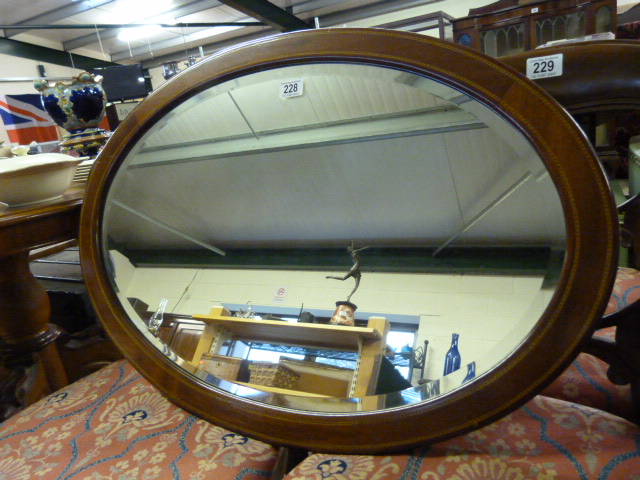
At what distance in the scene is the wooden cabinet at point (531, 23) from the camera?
2930mm

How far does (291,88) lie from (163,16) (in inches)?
212

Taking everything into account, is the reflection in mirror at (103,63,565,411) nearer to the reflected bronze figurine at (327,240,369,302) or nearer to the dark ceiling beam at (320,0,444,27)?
the reflected bronze figurine at (327,240,369,302)

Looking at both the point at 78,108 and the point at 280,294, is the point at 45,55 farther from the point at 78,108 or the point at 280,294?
the point at 280,294

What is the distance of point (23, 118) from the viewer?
5.45 m

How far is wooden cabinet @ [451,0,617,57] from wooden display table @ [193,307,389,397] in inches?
111

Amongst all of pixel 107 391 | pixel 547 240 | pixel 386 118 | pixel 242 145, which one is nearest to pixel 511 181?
pixel 547 240

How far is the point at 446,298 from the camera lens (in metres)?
0.59

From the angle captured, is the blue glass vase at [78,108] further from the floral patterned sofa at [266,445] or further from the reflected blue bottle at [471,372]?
the reflected blue bottle at [471,372]

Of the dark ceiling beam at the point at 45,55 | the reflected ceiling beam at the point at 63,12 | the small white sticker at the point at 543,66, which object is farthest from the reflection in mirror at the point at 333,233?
the dark ceiling beam at the point at 45,55

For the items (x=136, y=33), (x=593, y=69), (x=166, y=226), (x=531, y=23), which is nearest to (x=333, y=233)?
(x=166, y=226)

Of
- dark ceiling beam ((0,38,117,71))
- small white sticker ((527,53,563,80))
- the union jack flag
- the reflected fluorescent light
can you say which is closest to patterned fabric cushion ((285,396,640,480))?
small white sticker ((527,53,563,80))

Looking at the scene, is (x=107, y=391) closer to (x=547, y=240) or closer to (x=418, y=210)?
(x=418, y=210)

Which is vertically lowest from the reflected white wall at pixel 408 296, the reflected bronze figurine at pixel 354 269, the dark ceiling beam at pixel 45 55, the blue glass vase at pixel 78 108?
the reflected white wall at pixel 408 296

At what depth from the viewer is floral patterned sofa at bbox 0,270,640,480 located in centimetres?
52
